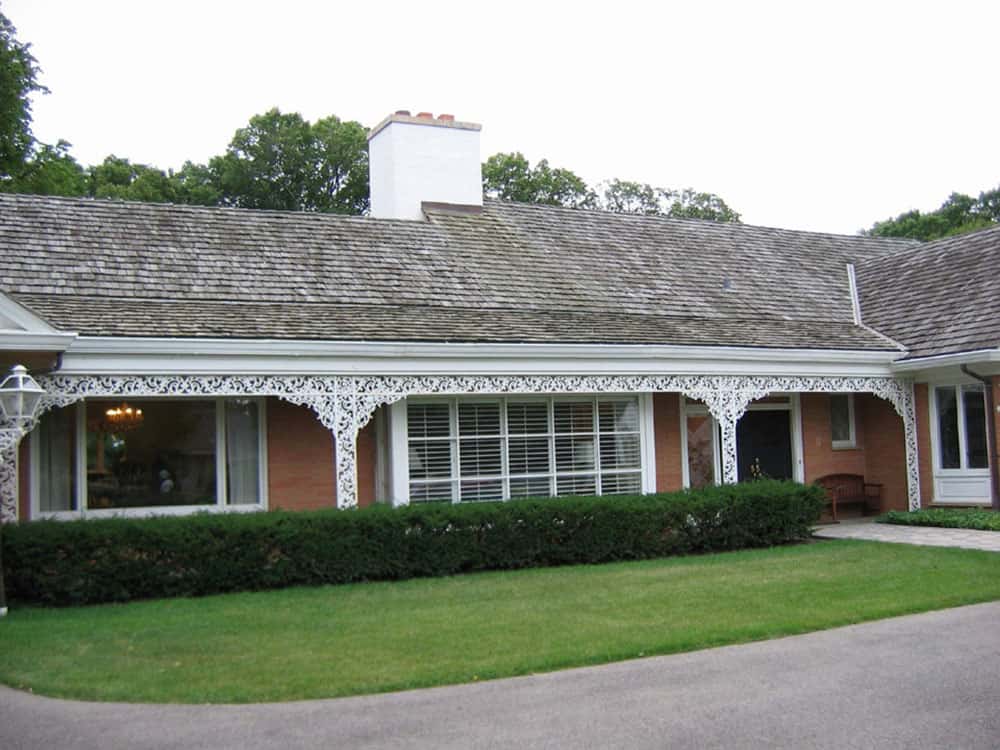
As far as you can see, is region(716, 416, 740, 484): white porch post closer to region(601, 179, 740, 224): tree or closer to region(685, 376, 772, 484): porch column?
region(685, 376, 772, 484): porch column

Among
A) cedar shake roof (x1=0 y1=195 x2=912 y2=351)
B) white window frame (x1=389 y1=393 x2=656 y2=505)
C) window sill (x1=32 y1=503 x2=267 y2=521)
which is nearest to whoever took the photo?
window sill (x1=32 y1=503 x2=267 y2=521)

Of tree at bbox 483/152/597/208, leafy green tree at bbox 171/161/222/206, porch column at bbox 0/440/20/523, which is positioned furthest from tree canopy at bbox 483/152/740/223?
porch column at bbox 0/440/20/523

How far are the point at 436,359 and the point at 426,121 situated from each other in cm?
732

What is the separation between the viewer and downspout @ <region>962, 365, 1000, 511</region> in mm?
17344

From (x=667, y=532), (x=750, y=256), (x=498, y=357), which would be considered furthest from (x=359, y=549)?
(x=750, y=256)

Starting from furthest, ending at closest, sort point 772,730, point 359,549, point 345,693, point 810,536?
point 810,536 → point 359,549 → point 345,693 → point 772,730

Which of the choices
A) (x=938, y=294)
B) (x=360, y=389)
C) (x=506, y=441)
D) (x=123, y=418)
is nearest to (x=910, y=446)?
(x=938, y=294)

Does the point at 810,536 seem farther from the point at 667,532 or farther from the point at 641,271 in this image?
the point at 641,271

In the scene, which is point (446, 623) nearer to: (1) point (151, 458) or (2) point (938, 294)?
(1) point (151, 458)

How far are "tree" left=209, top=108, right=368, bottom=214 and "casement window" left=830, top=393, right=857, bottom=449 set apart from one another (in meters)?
25.7

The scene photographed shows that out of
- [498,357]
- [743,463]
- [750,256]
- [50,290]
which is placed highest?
[750,256]

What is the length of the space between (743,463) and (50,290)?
39.2 ft

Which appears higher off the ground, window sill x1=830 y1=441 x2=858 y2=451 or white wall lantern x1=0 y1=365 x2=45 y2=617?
white wall lantern x1=0 y1=365 x2=45 y2=617

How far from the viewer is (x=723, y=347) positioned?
54.6 ft
